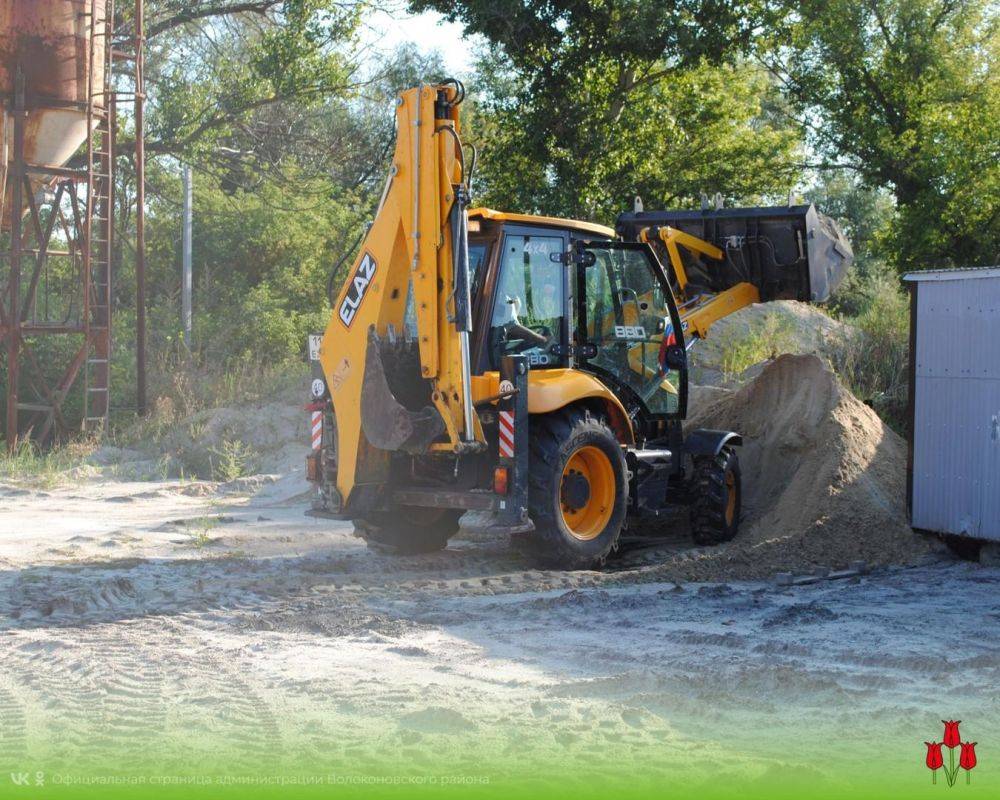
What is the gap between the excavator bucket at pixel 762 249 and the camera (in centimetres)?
1171

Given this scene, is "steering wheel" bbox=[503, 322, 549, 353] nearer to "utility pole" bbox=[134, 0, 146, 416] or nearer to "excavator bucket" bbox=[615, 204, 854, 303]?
"excavator bucket" bbox=[615, 204, 854, 303]

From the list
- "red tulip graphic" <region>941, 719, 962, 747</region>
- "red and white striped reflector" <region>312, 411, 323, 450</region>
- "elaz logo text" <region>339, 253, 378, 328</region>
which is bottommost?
A: "red tulip graphic" <region>941, 719, 962, 747</region>

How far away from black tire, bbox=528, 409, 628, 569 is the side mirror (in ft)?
4.10

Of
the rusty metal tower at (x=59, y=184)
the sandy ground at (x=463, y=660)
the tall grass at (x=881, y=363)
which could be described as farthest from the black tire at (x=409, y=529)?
the rusty metal tower at (x=59, y=184)

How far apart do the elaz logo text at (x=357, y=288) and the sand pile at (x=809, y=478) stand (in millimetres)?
3288

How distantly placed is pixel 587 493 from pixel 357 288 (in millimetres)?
2392

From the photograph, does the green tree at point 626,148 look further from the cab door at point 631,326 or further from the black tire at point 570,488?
the black tire at point 570,488

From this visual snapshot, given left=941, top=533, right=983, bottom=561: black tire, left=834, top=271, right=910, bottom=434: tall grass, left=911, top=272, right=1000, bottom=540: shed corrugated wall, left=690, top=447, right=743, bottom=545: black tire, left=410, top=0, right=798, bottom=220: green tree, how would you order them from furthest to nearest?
left=410, top=0, right=798, bottom=220: green tree < left=834, top=271, right=910, bottom=434: tall grass < left=690, top=447, right=743, bottom=545: black tire < left=941, top=533, right=983, bottom=561: black tire < left=911, top=272, right=1000, bottom=540: shed corrugated wall

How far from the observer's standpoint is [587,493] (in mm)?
10125

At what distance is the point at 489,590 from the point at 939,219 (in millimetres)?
12068

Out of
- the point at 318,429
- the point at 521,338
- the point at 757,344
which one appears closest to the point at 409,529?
the point at 318,429

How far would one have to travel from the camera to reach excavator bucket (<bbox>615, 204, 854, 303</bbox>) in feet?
38.4

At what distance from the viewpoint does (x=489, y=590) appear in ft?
30.1

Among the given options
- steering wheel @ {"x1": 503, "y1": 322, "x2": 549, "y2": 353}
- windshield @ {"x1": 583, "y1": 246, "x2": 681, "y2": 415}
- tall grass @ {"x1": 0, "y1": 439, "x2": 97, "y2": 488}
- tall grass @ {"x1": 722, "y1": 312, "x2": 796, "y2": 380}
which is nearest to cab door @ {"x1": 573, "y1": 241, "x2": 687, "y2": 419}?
windshield @ {"x1": 583, "y1": 246, "x2": 681, "y2": 415}
